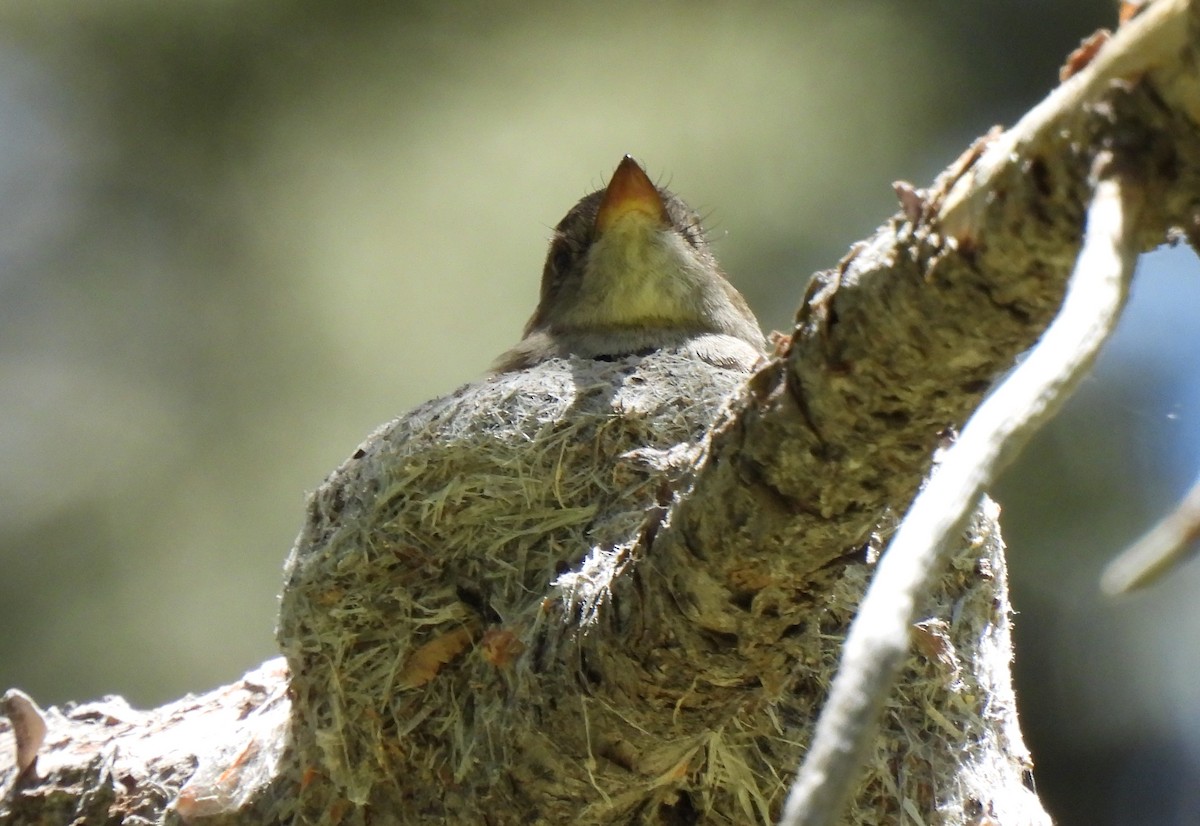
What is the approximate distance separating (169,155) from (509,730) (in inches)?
214

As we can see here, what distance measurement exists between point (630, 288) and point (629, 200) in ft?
1.04

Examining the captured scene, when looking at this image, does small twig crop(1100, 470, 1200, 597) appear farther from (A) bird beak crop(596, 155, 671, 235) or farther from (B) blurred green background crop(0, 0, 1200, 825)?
(B) blurred green background crop(0, 0, 1200, 825)

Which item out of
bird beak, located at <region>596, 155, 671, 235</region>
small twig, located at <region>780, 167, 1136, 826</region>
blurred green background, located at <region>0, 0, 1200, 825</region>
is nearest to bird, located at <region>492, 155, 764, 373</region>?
bird beak, located at <region>596, 155, 671, 235</region>

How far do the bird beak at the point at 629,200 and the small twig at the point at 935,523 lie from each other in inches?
141

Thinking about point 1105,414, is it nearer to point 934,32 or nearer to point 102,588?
point 934,32

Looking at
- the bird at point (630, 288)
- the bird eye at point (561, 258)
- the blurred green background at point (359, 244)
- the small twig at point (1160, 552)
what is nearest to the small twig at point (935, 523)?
the small twig at point (1160, 552)

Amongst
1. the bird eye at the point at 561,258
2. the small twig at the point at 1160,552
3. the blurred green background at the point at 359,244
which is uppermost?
the blurred green background at the point at 359,244

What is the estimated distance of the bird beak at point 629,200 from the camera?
461 centimetres

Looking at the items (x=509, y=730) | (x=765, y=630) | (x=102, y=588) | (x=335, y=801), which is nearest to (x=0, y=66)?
(x=102, y=588)

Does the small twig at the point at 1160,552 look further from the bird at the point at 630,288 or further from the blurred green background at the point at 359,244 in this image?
the blurred green background at the point at 359,244

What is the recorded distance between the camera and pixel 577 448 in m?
3.23

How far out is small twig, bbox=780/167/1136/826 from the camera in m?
0.88

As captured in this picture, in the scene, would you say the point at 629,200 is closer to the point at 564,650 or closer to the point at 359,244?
the point at 564,650

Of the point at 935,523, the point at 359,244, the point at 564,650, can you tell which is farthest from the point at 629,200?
the point at 935,523
